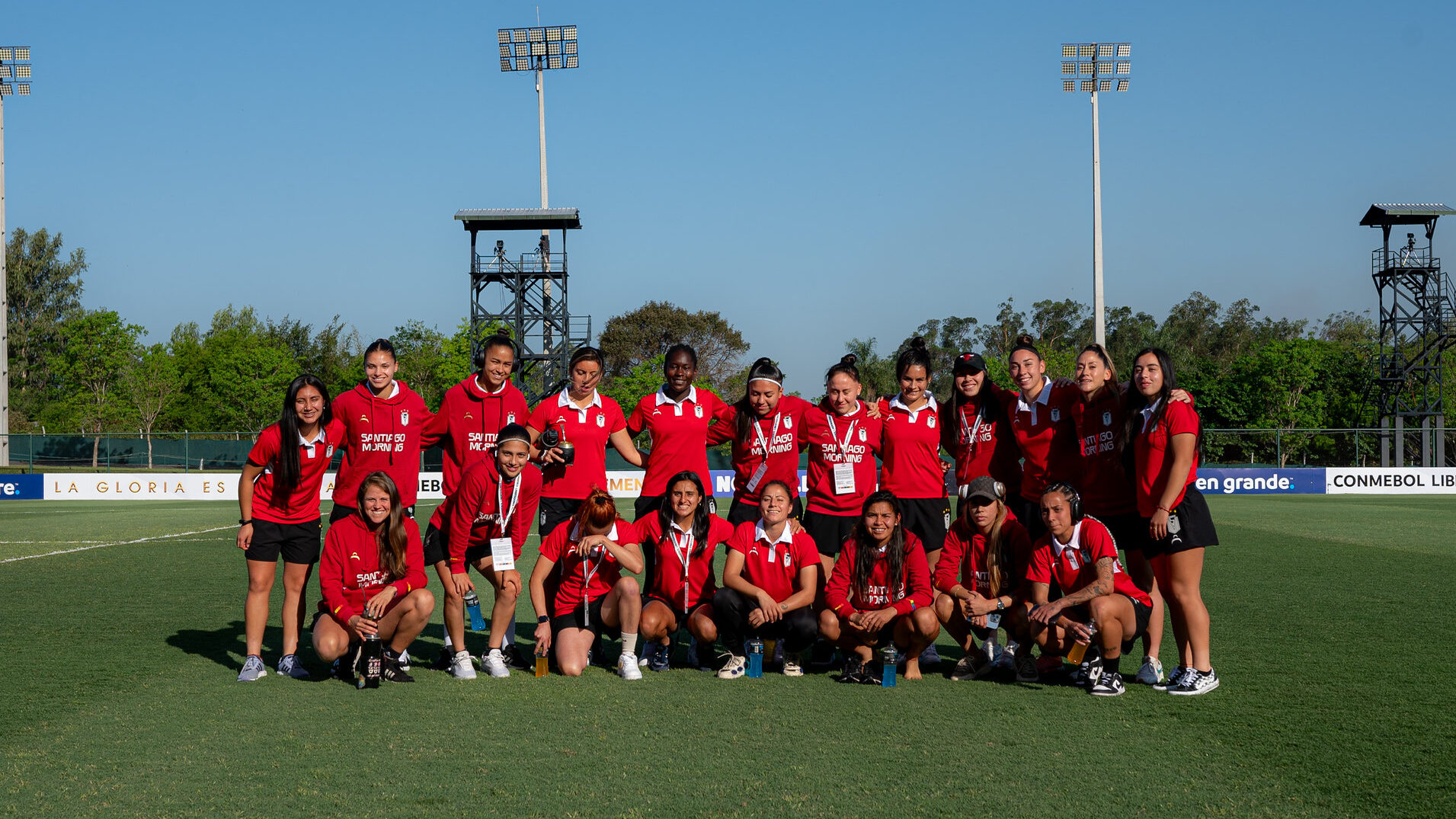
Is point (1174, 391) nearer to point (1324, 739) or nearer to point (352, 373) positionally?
point (1324, 739)

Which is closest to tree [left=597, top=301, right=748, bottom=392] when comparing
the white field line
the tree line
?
the tree line

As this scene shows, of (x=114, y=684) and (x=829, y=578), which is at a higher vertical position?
(x=829, y=578)

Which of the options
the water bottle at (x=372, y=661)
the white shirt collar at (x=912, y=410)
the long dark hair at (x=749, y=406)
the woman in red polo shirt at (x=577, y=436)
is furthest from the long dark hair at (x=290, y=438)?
the white shirt collar at (x=912, y=410)

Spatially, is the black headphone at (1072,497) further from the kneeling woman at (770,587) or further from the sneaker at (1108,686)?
the kneeling woman at (770,587)

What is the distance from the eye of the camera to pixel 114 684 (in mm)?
5586

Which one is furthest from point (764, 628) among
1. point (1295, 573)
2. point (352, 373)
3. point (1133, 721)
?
point (352, 373)

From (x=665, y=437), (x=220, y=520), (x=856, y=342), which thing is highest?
(x=856, y=342)

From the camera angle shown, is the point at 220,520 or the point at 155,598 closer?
the point at 155,598

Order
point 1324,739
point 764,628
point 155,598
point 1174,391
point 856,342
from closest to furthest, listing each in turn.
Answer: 1. point 1324,739
2. point 1174,391
3. point 764,628
4. point 155,598
5. point 856,342

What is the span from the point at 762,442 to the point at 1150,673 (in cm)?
244

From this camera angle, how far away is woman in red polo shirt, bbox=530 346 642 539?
6.27m

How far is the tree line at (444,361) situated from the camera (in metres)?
43.2

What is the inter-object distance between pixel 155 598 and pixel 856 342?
46568 mm

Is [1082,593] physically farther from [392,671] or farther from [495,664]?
[392,671]
